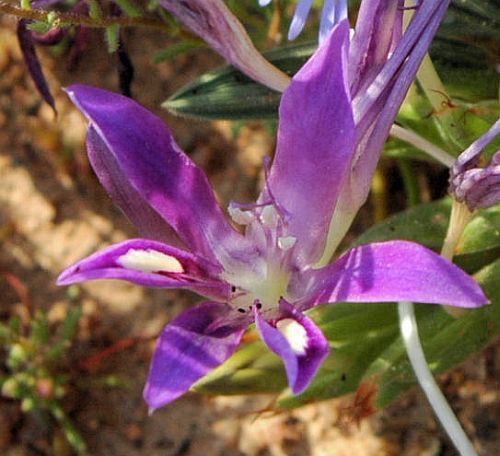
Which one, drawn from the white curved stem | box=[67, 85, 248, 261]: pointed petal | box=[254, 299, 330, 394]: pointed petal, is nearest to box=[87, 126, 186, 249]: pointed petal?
box=[67, 85, 248, 261]: pointed petal

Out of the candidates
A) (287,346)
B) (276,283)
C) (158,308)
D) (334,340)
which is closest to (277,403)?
(334,340)

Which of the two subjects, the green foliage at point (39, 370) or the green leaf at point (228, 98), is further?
the green foliage at point (39, 370)

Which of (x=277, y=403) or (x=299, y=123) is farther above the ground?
(x=299, y=123)

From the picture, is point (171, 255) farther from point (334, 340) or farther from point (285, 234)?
point (334, 340)

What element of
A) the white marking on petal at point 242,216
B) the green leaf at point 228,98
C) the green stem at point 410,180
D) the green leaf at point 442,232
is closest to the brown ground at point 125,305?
the green stem at point 410,180

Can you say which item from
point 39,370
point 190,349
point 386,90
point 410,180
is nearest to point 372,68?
point 386,90

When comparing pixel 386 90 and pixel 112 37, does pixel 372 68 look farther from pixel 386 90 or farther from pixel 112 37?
pixel 112 37

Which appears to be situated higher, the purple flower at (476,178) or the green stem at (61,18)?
the green stem at (61,18)

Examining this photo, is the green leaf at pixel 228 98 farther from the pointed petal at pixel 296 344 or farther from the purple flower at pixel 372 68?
the pointed petal at pixel 296 344
